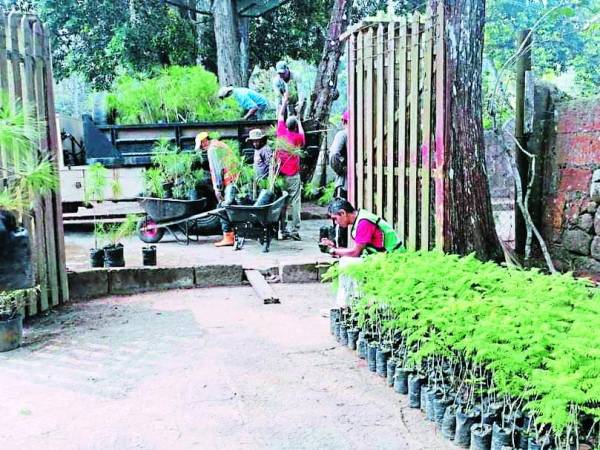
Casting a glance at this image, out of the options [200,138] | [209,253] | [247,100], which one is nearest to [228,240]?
[209,253]

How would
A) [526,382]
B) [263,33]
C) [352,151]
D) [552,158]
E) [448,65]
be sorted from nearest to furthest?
[526,382] → [448,65] → [552,158] → [352,151] → [263,33]

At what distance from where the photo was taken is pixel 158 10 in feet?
53.5

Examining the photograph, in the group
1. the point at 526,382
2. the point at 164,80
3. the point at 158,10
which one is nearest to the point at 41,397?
the point at 526,382

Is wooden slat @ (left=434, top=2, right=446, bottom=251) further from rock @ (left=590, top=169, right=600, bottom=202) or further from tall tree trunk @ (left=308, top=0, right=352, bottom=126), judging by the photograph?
tall tree trunk @ (left=308, top=0, right=352, bottom=126)

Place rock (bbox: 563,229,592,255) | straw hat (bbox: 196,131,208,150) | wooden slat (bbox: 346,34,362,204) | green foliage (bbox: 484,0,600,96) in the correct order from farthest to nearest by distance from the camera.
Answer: green foliage (bbox: 484,0,600,96)
straw hat (bbox: 196,131,208,150)
wooden slat (bbox: 346,34,362,204)
rock (bbox: 563,229,592,255)

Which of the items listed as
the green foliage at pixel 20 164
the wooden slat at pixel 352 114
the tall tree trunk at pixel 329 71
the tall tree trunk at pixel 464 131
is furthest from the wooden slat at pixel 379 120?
the tall tree trunk at pixel 329 71

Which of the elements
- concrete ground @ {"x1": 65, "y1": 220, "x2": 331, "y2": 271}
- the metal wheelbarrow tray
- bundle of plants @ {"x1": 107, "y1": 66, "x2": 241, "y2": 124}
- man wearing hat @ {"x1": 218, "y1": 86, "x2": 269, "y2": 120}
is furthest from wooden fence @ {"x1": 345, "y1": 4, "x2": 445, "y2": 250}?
bundle of plants @ {"x1": 107, "y1": 66, "x2": 241, "y2": 124}

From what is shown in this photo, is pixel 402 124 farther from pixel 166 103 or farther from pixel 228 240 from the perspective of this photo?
pixel 166 103

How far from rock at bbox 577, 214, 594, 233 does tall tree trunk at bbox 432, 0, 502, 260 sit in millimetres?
1000

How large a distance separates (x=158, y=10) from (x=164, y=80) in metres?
6.05

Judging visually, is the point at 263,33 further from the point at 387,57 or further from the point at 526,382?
the point at 526,382

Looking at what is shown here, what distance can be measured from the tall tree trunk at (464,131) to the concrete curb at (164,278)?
1984mm

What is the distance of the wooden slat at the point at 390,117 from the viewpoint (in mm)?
5922

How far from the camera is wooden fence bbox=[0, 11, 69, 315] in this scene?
524cm
